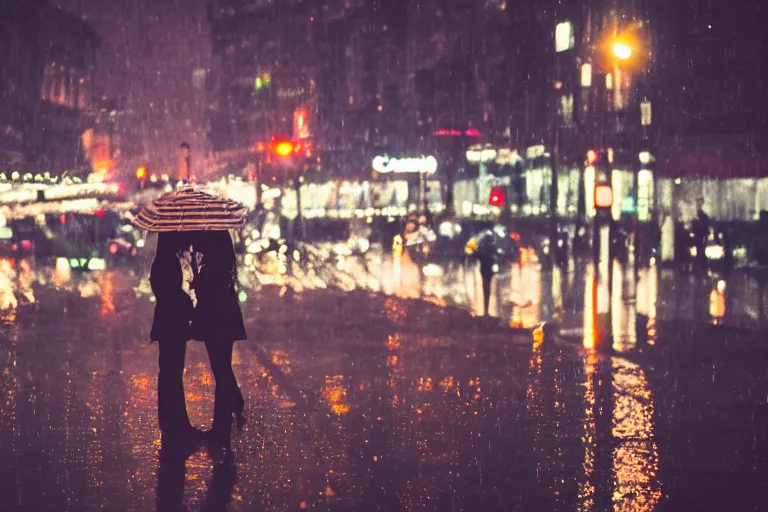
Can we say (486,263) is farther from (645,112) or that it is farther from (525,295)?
(645,112)

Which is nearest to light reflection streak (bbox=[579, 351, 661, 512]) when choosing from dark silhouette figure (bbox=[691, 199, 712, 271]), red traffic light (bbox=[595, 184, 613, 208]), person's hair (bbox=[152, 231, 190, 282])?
person's hair (bbox=[152, 231, 190, 282])

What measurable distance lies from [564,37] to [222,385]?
50669mm

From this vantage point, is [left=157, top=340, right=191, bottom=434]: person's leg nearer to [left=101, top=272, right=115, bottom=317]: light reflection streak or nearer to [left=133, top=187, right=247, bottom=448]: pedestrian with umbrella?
[left=133, top=187, right=247, bottom=448]: pedestrian with umbrella

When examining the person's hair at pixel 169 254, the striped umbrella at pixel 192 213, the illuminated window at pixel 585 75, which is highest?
the illuminated window at pixel 585 75

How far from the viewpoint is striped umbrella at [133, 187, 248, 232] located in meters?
7.80

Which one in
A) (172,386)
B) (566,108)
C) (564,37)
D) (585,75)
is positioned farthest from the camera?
(564,37)

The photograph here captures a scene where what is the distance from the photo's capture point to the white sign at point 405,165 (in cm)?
5744

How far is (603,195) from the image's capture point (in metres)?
17.7

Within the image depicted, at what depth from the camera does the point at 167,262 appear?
7844 millimetres

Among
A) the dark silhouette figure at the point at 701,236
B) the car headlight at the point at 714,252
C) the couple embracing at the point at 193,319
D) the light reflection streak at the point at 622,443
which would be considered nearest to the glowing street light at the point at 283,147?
the dark silhouette figure at the point at 701,236

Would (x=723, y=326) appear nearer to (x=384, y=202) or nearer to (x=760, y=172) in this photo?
(x=760, y=172)

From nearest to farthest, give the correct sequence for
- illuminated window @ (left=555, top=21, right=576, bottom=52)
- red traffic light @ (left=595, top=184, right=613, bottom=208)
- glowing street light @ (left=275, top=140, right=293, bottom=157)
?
1. red traffic light @ (left=595, top=184, right=613, bottom=208)
2. glowing street light @ (left=275, top=140, right=293, bottom=157)
3. illuminated window @ (left=555, top=21, right=576, bottom=52)

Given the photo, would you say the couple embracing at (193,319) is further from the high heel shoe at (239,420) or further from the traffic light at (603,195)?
the traffic light at (603,195)

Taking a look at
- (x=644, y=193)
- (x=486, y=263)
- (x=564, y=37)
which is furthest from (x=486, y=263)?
(x=564, y=37)
